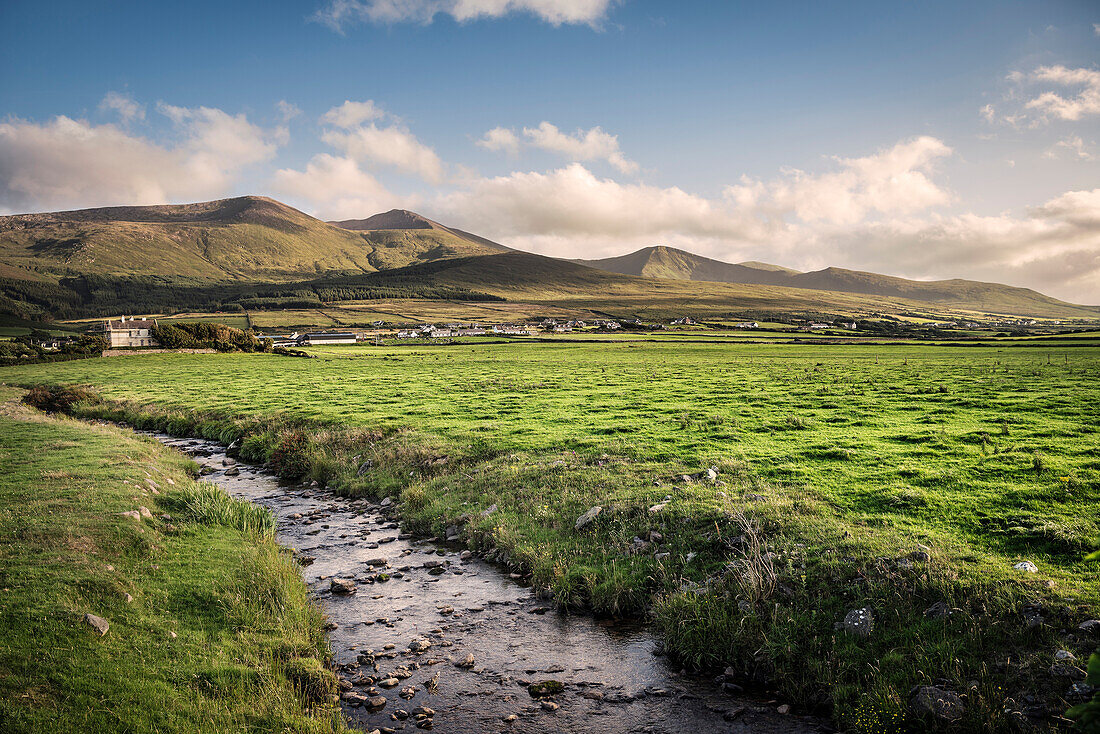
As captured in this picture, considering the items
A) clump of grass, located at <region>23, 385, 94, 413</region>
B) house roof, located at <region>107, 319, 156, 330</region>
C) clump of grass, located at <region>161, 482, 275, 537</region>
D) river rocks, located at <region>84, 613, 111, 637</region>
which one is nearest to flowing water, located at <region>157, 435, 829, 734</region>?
clump of grass, located at <region>161, 482, 275, 537</region>

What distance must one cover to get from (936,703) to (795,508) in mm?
6015

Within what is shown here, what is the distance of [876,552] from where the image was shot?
11.5 meters

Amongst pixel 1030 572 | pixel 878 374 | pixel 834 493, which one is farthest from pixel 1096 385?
pixel 1030 572

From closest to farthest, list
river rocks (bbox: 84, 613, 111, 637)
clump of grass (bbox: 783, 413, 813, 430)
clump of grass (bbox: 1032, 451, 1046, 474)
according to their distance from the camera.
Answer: river rocks (bbox: 84, 613, 111, 637) < clump of grass (bbox: 1032, 451, 1046, 474) < clump of grass (bbox: 783, 413, 813, 430)

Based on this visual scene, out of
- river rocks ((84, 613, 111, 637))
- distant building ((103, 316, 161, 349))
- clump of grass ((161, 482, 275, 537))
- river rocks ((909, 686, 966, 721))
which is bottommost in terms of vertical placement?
clump of grass ((161, 482, 275, 537))

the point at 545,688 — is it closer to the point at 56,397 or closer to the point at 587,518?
the point at 587,518

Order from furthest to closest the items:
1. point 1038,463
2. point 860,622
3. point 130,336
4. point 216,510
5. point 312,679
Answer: point 130,336, point 216,510, point 1038,463, point 860,622, point 312,679

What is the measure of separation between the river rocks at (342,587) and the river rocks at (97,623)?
506 cm

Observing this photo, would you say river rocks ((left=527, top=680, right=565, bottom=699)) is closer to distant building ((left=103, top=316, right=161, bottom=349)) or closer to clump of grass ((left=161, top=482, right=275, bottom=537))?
clump of grass ((left=161, top=482, right=275, bottom=537))

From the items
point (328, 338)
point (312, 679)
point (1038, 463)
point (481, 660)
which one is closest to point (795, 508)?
point (1038, 463)

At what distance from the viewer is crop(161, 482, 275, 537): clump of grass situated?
15969mm

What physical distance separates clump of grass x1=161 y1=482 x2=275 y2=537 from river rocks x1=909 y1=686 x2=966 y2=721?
15.5 metres

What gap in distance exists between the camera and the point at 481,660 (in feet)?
36.3

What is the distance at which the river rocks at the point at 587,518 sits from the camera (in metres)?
15.7
